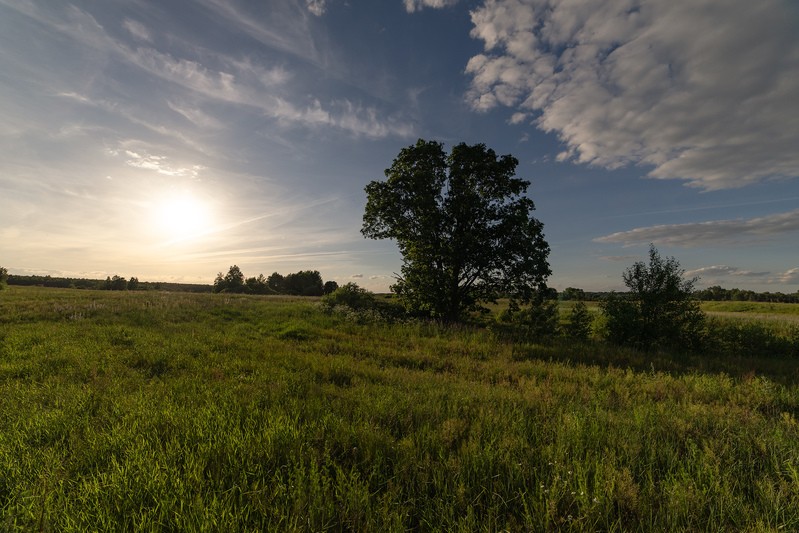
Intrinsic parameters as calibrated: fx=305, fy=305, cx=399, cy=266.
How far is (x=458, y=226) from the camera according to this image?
21.2 m

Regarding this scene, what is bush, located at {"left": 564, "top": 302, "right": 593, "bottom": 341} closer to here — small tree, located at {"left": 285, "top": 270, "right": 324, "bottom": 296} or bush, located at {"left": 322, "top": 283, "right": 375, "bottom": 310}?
bush, located at {"left": 322, "top": 283, "right": 375, "bottom": 310}

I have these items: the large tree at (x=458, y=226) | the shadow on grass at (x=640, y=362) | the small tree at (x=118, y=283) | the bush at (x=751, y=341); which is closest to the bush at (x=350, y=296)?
Answer: the large tree at (x=458, y=226)

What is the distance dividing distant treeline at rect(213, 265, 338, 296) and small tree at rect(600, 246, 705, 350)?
275 ft

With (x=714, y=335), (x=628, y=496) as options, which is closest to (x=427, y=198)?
(x=628, y=496)

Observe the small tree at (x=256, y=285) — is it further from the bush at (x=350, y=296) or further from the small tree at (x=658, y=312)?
the small tree at (x=658, y=312)

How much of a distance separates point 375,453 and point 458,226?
1890 cm

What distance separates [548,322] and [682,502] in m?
26.0

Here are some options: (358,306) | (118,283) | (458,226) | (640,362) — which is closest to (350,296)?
(358,306)

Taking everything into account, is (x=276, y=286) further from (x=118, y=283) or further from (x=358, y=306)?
(x=358, y=306)

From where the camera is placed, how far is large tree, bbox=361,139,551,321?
20.2 meters

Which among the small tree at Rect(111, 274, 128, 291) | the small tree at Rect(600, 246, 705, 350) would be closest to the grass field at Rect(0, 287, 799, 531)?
the small tree at Rect(600, 246, 705, 350)

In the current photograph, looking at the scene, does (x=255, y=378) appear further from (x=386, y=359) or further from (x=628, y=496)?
(x=628, y=496)

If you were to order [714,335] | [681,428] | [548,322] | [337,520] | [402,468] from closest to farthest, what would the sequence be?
[337,520] → [402,468] → [681,428] → [714,335] → [548,322]

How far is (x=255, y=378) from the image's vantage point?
668cm
